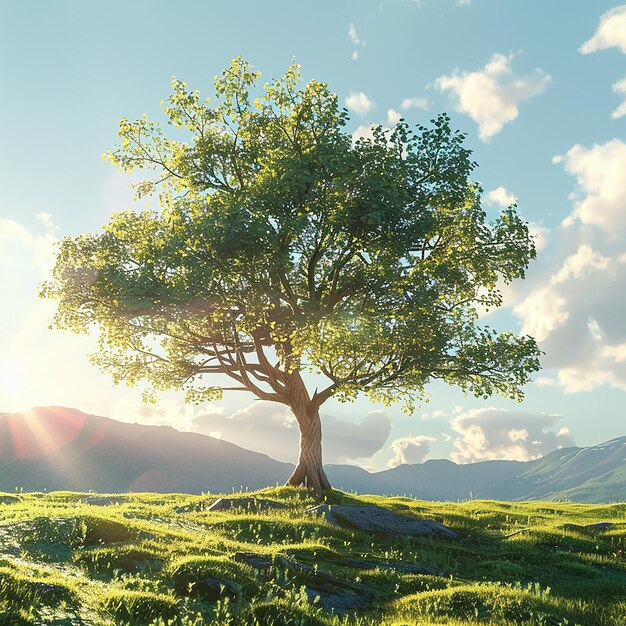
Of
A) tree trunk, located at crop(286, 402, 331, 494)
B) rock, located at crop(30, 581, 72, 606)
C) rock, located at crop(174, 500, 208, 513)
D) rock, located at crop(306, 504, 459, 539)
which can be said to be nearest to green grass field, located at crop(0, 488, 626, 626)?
rock, located at crop(30, 581, 72, 606)

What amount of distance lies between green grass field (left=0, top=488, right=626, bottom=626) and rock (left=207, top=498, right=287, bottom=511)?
2.92 meters

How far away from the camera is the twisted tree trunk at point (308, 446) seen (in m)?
37.2

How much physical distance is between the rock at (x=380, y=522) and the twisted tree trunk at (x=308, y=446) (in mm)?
10678

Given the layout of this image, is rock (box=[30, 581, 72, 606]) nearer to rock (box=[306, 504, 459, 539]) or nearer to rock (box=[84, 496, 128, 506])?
rock (box=[306, 504, 459, 539])

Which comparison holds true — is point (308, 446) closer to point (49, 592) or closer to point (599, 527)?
point (599, 527)

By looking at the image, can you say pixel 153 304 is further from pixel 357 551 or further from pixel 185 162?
pixel 357 551

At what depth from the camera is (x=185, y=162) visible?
1453 inches

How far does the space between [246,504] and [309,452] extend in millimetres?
9883

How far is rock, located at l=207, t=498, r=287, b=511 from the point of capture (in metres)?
27.5

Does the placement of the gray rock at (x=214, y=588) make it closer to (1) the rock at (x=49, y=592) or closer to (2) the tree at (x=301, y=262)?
(1) the rock at (x=49, y=592)

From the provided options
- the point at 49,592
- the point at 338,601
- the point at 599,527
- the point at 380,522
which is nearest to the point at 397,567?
the point at 338,601

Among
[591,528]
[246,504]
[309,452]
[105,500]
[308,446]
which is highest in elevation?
[308,446]

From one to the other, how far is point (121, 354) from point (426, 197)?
21.9 meters

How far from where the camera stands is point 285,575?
Result: 1384 cm
